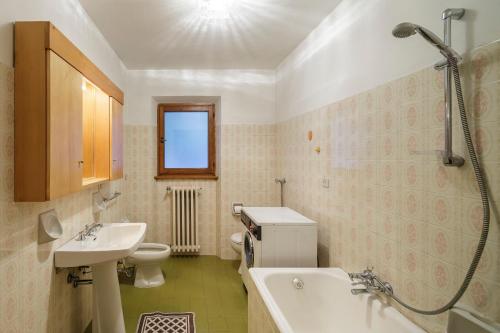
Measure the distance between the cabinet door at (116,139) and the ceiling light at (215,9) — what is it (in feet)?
3.59

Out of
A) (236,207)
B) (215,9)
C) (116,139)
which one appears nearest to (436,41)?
(215,9)

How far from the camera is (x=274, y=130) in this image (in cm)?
381

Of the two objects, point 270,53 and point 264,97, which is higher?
point 270,53

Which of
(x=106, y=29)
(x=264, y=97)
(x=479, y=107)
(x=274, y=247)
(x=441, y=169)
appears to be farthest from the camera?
(x=264, y=97)

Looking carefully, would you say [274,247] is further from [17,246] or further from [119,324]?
[17,246]

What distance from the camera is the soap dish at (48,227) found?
5.27ft

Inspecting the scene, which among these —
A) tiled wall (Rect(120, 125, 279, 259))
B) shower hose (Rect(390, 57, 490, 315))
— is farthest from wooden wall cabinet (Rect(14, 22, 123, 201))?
tiled wall (Rect(120, 125, 279, 259))

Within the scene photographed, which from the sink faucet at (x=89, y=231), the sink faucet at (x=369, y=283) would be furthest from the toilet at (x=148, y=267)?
the sink faucet at (x=369, y=283)

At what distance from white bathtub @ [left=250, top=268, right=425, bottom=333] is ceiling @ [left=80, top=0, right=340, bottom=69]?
76.3 inches

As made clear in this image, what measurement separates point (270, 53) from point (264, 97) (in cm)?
69

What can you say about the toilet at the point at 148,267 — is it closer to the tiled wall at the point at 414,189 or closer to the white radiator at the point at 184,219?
the white radiator at the point at 184,219

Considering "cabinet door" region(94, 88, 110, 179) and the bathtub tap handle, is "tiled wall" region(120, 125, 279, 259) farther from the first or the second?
the bathtub tap handle

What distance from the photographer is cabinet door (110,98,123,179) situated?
8.44 ft

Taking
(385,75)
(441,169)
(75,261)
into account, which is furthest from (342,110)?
(75,261)
